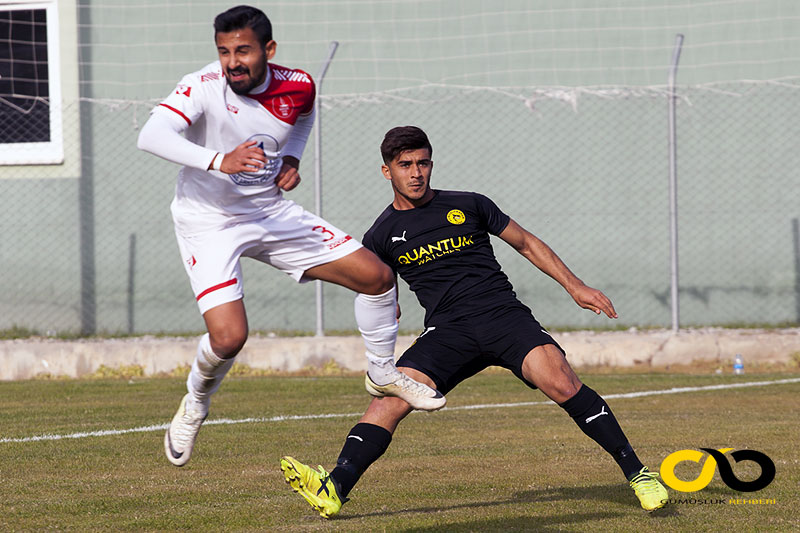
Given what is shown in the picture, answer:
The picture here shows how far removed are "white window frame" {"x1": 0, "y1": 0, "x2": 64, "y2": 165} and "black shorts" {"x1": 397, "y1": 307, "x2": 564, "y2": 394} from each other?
8.61m

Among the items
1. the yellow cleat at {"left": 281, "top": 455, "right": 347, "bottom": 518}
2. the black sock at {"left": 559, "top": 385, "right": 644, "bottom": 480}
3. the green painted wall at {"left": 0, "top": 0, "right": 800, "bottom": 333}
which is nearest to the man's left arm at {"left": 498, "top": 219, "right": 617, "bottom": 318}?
the black sock at {"left": 559, "top": 385, "right": 644, "bottom": 480}

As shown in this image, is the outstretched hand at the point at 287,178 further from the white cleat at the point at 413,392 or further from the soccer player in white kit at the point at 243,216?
the white cleat at the point at 413,392

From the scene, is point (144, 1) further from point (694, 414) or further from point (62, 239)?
point (694, 414)

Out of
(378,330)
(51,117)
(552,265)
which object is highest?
(51,117)

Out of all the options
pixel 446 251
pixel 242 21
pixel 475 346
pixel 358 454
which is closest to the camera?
pixel 242 21

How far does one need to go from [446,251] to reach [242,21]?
178cm

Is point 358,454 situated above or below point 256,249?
below

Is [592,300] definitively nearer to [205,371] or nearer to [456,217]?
[456,217]

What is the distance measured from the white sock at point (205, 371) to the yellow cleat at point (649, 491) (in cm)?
212

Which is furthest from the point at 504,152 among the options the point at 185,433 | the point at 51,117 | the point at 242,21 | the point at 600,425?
the point at 242,21

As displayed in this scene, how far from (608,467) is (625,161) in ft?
21.7

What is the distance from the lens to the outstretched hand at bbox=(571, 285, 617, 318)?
234 inches

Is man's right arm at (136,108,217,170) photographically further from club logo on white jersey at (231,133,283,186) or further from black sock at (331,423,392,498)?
black sock at (331,423,392,498)

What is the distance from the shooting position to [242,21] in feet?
17.4
